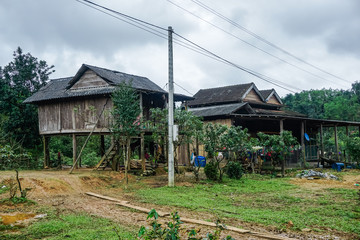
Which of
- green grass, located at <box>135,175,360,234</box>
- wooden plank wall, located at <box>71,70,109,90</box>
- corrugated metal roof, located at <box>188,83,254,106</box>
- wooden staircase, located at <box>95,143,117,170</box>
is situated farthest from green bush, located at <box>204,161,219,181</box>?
corrugated metal roof, located at <box>188,83,254,106</box>

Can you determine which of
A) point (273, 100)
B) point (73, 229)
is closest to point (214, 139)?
point (73, 229)

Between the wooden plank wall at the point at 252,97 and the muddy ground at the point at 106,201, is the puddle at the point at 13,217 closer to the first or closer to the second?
the muddy ground at the point at 106,201

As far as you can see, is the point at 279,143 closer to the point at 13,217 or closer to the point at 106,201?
the point at 106,201

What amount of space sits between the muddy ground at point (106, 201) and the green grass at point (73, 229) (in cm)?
50

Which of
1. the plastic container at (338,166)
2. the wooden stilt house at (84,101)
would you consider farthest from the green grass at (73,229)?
the plastic container at (338,166)

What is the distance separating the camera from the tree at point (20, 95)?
75.1 ft

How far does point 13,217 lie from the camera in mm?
8148

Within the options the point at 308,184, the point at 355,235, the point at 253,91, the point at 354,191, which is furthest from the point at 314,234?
the point at 253,91

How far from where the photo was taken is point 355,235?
21.9ft

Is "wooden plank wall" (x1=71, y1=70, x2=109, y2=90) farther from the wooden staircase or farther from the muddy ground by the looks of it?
the muddy ground

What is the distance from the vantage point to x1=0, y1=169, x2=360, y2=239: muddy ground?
712cm

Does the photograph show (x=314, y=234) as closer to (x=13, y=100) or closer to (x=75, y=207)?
(x=75, y=207)

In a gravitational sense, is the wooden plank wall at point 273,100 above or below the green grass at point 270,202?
above

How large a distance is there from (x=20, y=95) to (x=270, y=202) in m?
20.6
